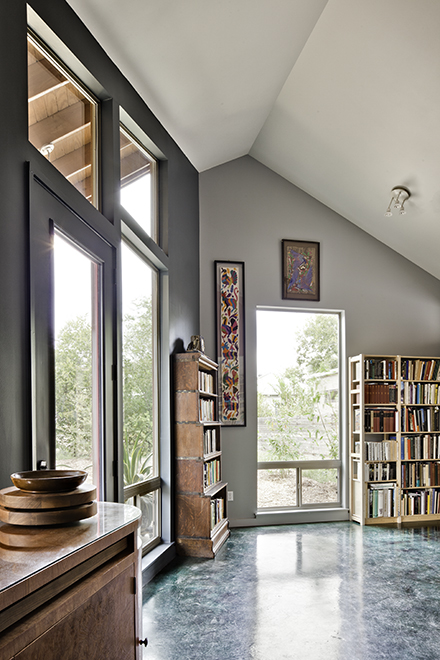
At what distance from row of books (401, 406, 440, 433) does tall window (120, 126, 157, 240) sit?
370 cm

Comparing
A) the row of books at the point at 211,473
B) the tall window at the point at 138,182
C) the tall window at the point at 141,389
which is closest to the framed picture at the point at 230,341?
the row of books at the point at 211,473

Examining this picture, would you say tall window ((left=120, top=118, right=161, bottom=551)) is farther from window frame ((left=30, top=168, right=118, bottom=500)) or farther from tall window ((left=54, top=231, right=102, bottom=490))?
window frame ((left=30, top=168, right=118, bottom=500))

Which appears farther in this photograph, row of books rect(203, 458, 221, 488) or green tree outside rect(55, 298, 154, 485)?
row of books rect(203, 458, 221, 488)

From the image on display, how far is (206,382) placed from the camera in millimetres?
5277

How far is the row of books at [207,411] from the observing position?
4942 mm

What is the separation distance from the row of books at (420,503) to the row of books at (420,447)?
16.3 inches

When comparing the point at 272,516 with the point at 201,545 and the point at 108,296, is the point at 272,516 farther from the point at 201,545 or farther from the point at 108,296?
the point at 108,296

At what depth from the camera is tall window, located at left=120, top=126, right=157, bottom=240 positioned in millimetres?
4039

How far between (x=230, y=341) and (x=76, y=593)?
494cm

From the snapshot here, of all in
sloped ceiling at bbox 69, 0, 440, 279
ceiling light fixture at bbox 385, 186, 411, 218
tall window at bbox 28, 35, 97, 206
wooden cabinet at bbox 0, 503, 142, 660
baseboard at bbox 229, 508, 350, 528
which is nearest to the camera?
wooden cabinet at bbox 0, 503, 142, 660

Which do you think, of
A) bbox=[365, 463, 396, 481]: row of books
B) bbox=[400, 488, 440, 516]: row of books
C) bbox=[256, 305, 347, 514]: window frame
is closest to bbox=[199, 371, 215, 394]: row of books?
bbox=[256, 305, 347, 514]: window frame

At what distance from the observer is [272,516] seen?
6.04 meters

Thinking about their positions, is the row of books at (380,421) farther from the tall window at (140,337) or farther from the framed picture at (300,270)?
the tall window at (140,337)

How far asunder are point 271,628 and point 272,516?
9.27 feet
